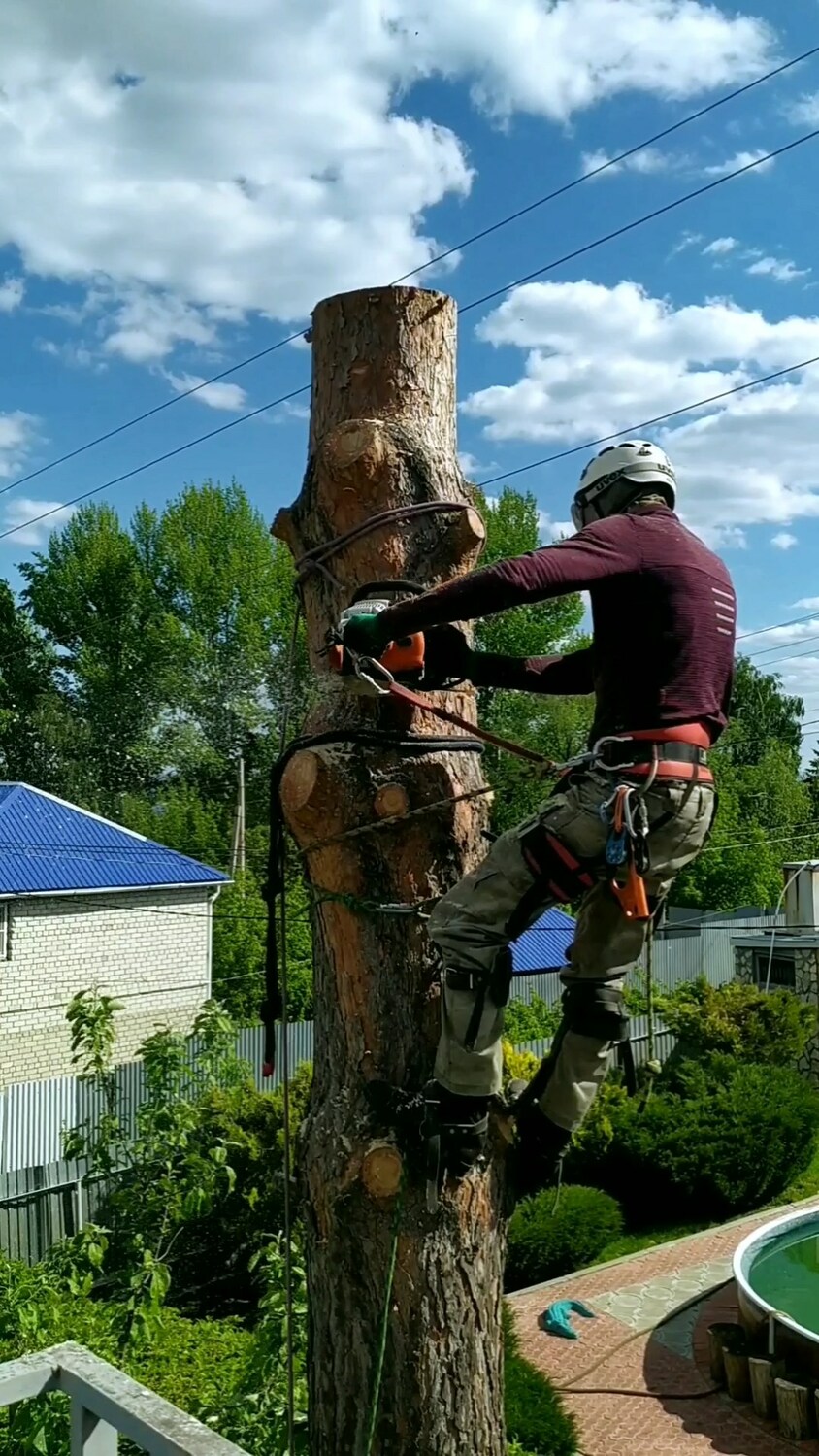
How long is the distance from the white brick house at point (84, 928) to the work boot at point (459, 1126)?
16.8 meters

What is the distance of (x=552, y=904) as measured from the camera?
3.36 meters

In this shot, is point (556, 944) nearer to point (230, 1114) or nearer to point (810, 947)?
point (810, 947)

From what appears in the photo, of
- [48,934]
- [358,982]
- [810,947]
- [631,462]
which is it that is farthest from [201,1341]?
[810,947]

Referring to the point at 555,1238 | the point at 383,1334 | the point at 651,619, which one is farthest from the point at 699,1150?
the point at 651,619

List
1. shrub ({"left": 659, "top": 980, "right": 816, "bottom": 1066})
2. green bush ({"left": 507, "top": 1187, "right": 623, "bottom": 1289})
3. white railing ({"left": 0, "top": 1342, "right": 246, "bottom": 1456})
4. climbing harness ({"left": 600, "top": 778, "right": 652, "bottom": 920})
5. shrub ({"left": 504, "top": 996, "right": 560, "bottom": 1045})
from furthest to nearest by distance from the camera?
shrub ({"left": 504, "top": 996, "right": 560, "bottom": 1045})
shrub ({"left": 659, "top": 980, "right": 816, "bottom": 1066})
green bush ({"left": 507, "top": 1187, "right": 623, "bottom": 1289})
climbing harness ({"left": 600, "top": 778, "right": 652, "bottom": 920})
white railing ({"left": 0, "top": 1342, "right": 246, "bottom": 1456})

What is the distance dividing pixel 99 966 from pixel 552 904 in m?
18.5

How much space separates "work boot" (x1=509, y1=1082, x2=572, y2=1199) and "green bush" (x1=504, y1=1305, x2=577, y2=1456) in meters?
5.14

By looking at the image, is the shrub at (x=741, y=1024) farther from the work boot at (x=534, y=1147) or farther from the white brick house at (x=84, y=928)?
the work boot at (x=534, y=1147)

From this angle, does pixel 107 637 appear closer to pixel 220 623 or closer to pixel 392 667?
pixel 220 623

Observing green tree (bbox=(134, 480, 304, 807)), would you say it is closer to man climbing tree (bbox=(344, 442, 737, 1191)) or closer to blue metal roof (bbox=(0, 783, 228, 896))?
blue metal roof (bbox=(0, 783, 228, 896))

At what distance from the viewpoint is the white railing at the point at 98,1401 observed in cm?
265

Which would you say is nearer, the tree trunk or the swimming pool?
the tree trunk

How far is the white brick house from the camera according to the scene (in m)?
19.5

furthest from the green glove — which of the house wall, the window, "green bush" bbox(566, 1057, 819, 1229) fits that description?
the window
